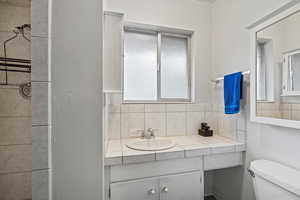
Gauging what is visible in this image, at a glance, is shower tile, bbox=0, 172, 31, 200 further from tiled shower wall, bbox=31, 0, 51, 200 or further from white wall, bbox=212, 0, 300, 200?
white wall, bbox=212, 0, 300, 200

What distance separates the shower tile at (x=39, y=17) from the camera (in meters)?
0.71

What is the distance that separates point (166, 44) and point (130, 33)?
0.46 metres

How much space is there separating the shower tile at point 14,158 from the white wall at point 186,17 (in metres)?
1.64

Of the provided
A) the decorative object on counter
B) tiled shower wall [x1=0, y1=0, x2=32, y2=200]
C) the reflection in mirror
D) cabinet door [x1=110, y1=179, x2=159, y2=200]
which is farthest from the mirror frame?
tiled shower wall [x1=0, y1=0, x2=32, y2=200]

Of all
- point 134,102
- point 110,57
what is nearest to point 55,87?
point 110,57

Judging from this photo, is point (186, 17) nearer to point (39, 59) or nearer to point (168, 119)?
point (168, 119)

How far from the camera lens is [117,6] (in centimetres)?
156

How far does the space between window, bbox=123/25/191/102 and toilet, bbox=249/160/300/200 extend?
3.35ft

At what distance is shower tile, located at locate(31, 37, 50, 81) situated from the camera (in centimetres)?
71

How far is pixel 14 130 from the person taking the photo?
1.33m

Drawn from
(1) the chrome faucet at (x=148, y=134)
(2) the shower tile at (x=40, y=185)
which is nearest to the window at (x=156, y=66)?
(1) the chrome faucet at (x=148, y=134)

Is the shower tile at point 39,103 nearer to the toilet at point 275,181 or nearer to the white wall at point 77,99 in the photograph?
the white wall at point 77,99

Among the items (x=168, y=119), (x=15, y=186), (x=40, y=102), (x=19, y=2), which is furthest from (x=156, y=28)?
(x=15, y=186)

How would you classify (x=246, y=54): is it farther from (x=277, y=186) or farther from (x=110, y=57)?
(x=110, y=57)
